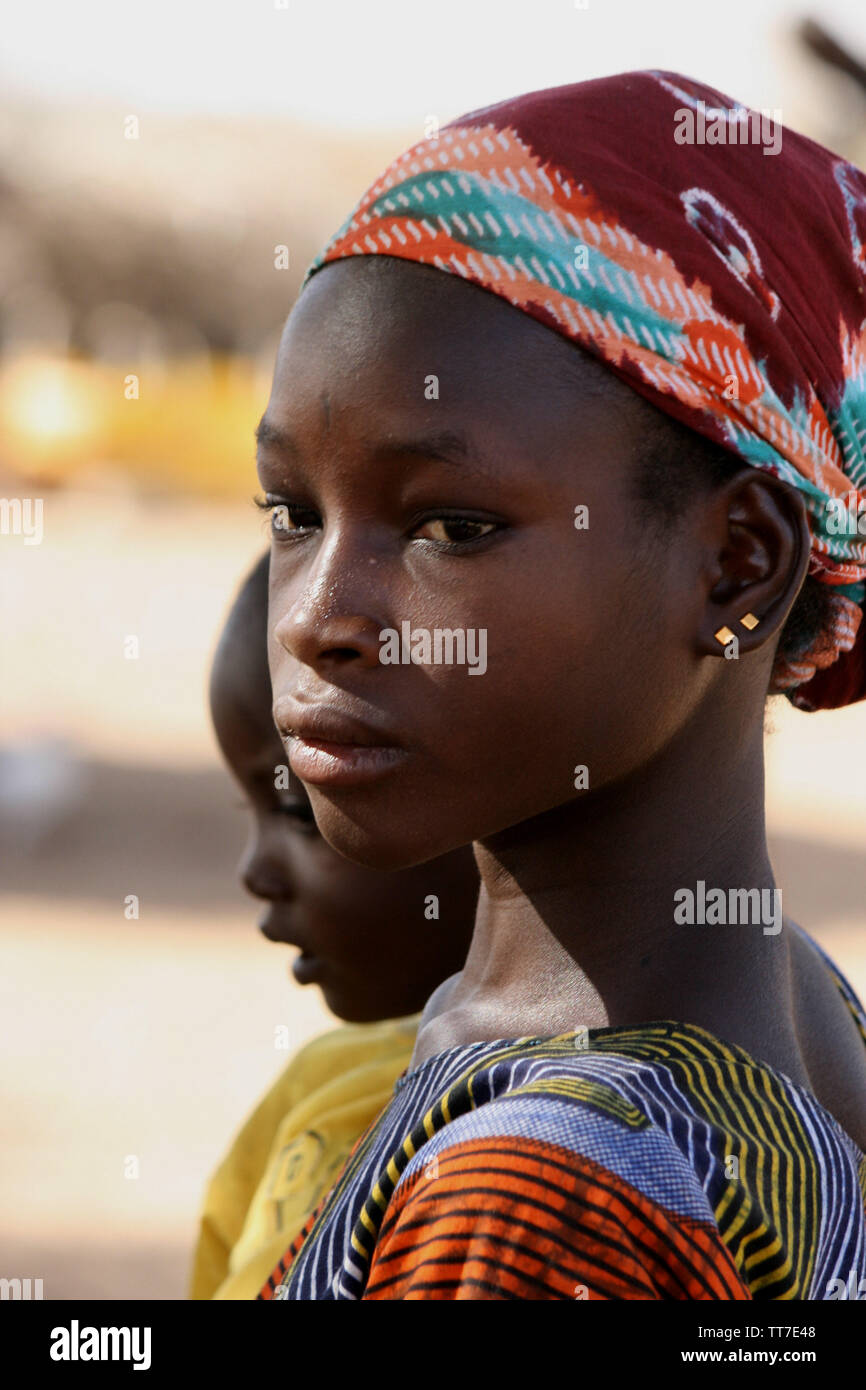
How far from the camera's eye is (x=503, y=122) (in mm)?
1639

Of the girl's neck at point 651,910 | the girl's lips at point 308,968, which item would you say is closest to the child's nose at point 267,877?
the girl's lips at point 308,968

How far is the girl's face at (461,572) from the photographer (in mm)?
1537

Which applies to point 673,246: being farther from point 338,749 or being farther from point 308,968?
point 308,968

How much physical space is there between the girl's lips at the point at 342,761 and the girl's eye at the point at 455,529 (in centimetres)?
21

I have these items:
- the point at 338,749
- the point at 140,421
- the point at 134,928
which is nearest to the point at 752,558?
the point at 338,749

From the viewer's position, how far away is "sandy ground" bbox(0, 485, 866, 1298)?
236 inches

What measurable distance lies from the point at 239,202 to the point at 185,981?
49.5 ft

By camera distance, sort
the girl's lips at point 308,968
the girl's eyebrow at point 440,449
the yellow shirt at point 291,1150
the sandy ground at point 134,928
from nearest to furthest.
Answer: the girl's eyebrow at point 440,449
the yellow shirt at point 291,1150
the girl's lips at point 308,968
the sandy ground at point 134,928

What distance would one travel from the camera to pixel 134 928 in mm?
8797

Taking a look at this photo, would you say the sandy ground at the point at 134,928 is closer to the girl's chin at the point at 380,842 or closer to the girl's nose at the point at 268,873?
the girl's nose at the point at 268,873

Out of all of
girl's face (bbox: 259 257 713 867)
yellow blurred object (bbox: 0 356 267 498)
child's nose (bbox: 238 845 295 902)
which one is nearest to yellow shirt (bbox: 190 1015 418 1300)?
child's nose (bbox: 238 845 295 902)

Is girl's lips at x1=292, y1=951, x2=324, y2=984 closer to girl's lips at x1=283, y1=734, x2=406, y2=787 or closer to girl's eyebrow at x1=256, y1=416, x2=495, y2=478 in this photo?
girl's lips at x1=283, y1=734, x2=406, y2=787

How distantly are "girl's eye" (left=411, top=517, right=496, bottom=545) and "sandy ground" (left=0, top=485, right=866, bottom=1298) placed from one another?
171 inches

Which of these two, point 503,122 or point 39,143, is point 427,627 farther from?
point 39,143
